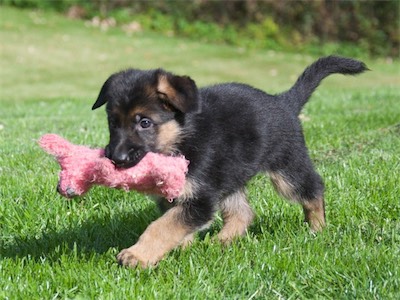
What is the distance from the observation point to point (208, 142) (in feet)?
12.9

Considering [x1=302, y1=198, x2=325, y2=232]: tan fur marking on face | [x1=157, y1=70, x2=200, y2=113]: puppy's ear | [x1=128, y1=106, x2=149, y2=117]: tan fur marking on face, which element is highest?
[x1=157, y1=70, x2=200, y2=113]: puppy's ear

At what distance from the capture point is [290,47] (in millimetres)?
21062

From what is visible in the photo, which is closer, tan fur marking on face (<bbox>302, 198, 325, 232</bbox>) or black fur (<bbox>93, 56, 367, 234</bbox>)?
black fur (<bbox>93, 56, 367, 234</bbox>)

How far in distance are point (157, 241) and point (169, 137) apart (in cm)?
59

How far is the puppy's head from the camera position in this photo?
11.7 ft

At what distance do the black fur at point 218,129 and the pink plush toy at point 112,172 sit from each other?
0.26 feet

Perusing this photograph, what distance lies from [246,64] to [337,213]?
15.2 m

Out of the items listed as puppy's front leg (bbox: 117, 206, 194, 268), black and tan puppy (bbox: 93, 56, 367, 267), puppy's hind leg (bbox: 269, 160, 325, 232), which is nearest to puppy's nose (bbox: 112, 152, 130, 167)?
black and tan puppy (bbox: 93, 56, 367, 267)

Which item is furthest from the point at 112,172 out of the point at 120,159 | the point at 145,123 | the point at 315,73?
the point at 315,73

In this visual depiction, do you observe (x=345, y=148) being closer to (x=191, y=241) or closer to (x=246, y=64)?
(x=191, y=241)

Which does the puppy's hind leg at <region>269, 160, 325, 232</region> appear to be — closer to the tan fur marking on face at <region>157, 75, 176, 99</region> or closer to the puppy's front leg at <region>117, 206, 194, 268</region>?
the puppy's front leg at <region>117, 206, 194, 268</region>

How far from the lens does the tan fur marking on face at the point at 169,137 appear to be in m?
3.74

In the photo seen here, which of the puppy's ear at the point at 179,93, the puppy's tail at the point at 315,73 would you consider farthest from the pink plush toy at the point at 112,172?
the puppy's tail at the point at 315,73

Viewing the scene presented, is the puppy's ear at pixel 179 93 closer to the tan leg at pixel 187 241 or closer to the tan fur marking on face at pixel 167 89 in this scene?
the tan fur marking on face at pixel 167 89
